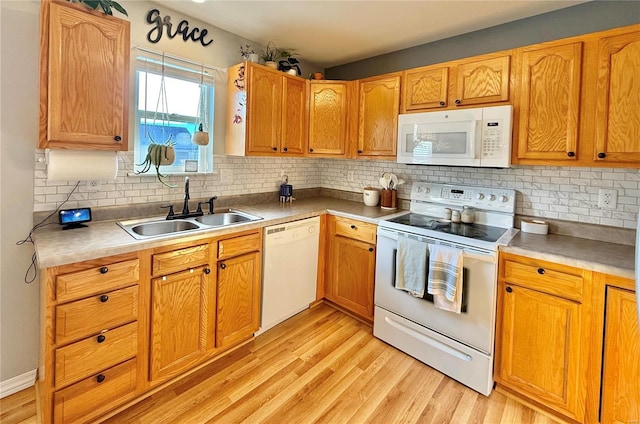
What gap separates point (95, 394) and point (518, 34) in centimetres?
356

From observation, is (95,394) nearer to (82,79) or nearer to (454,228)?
(82,79)

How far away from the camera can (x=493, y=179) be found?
253 cm

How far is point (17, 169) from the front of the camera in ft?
5.93

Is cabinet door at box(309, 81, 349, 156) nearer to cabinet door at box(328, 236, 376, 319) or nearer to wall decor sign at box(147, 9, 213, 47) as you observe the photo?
cabinet door at box(328, 236, 376, 319)

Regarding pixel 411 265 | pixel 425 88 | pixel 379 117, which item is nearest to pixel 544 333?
pixel 411 265

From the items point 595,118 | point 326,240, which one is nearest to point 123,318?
point 326,240

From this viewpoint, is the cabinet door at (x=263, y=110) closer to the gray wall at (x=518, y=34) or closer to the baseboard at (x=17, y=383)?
the gray wall at (x=518, y=34)

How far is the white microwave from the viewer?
6.99 ft

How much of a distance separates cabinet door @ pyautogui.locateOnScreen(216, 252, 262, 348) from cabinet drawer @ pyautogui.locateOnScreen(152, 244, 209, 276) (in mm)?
155

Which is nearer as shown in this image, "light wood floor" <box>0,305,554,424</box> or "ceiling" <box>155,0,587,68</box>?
"light wood floor" <box>0,305,554,424</box>

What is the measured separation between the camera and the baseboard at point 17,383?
6.07 feet

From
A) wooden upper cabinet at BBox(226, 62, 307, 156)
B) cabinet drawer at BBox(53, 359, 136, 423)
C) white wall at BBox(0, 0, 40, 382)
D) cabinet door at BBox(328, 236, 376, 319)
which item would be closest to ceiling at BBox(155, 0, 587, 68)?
wooden upper cabinet at BBox(226, 62, 307, 156)

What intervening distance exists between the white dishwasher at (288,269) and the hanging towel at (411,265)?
0.82 m

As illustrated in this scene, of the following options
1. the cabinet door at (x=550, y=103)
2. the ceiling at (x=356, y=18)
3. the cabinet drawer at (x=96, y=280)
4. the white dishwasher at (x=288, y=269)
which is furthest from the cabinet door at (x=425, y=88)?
the cabinet drawer at (x=96, y=280)
